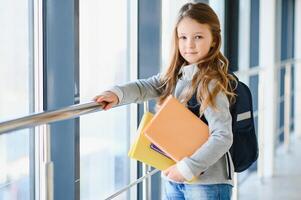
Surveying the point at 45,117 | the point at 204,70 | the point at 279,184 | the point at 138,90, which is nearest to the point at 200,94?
the point at 204,70

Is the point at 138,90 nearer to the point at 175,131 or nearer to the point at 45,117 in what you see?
the point at 175,131

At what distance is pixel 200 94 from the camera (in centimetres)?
98

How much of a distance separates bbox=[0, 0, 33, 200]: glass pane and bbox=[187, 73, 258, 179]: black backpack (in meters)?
0.35

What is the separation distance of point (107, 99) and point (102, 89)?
0.43 m

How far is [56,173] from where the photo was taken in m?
1.17

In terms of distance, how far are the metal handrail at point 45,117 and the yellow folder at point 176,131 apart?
0.11m

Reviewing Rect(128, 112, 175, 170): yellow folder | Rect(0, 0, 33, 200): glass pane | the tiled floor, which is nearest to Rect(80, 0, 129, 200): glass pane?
Rect(0, 0, 33, 200): glass pane

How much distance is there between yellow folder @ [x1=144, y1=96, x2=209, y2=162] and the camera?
0.98 m

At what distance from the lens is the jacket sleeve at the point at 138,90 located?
1.05m

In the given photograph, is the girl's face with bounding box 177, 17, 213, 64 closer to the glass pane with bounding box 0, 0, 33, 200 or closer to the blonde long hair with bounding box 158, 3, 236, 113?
the blonde long hair with bounding box 158, 3, 236, 113

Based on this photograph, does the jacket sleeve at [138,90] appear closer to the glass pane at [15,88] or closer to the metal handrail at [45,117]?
the metal handrail at [45,117]

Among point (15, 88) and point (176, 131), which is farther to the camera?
point (15, 88)

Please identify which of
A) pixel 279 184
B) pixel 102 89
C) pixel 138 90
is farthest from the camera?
pixel 279 184

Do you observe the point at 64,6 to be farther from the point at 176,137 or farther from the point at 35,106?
the point at 176,137
